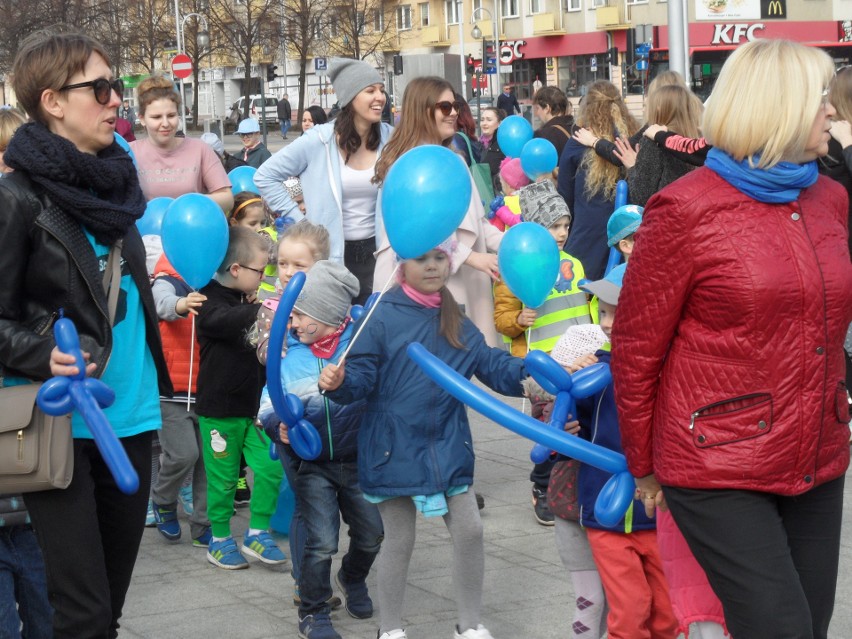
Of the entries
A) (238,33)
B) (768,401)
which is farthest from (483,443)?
(238,33)

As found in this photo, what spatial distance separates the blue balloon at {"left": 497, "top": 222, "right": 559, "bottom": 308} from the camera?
530cm

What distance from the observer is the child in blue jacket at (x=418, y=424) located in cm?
436

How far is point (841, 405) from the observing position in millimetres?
3113

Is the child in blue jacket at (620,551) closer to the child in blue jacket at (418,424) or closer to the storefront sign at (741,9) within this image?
the child in blue jacket at (418,424)

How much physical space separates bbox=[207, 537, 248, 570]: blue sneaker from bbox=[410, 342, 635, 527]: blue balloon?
8.00 ft

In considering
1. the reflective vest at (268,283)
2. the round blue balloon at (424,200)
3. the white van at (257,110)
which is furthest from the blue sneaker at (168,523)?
the white van at (257,110)

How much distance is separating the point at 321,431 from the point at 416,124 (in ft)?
→ 5.72

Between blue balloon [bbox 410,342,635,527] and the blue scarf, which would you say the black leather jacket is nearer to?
blue balloon [bbox 410,342,635,527]

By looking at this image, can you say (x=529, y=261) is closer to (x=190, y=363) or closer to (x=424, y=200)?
(x=424, y=200)

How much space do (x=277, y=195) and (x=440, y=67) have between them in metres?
17.7

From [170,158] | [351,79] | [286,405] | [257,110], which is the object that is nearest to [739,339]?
[286,405]

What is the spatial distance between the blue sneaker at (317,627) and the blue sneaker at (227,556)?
1.01 metres

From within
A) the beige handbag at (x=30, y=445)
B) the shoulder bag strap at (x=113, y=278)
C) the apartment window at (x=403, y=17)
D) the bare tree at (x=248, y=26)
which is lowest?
the beige handbag at (x=30, y=445)

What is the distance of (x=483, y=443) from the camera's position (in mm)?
7914
